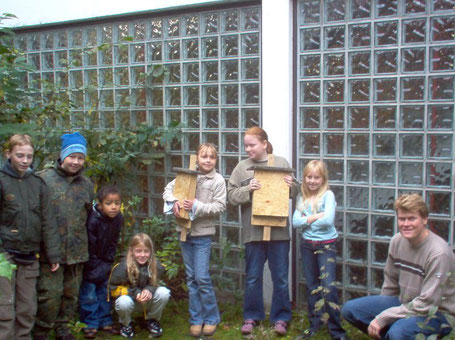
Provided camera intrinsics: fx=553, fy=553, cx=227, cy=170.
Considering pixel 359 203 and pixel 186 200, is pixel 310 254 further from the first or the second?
pixel 186 200

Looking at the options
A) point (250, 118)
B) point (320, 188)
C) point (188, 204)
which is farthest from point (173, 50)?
point (320, 188)

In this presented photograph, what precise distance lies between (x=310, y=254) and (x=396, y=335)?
104cm

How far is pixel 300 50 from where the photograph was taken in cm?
498

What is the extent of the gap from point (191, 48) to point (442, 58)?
2396 mm

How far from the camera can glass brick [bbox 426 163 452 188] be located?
14.5ft

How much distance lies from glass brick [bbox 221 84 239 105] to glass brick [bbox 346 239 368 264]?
5.59 feet

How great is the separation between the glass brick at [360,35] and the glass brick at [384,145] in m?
0.79

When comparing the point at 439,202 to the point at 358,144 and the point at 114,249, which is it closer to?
the point at 358,144

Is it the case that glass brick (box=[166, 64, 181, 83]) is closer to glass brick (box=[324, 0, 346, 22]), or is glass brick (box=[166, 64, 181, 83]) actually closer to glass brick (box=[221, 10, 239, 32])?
glass brick (box=[221, 10, 239, 32])

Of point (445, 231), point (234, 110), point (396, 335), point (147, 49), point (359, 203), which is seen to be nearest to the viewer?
point (396, 335)

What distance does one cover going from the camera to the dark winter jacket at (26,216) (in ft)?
13.4

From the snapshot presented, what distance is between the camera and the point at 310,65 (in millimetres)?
4965

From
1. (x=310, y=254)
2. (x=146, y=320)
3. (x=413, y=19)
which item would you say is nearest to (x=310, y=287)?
(x=310, y=254)

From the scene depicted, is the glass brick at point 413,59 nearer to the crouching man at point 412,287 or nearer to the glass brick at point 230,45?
the crouching man at point 412,287
